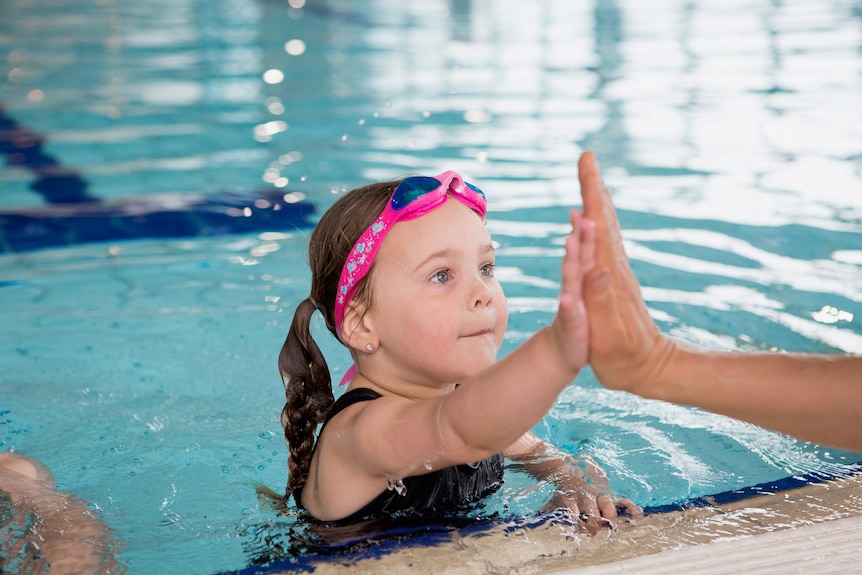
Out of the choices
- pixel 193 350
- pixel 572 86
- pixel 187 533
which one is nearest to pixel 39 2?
pixel 572 86

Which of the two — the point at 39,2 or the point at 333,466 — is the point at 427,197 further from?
the point at 39,2

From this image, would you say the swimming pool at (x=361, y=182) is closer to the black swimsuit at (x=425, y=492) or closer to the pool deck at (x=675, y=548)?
the black swimsuit at (x=425, y=492)

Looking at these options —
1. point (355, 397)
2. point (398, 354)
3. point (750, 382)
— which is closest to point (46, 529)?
point (355, 397)

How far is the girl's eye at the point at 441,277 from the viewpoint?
1970 millimetres

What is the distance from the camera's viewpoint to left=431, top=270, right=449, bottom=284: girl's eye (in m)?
1.97

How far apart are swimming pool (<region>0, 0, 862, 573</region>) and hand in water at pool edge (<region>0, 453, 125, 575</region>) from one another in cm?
7

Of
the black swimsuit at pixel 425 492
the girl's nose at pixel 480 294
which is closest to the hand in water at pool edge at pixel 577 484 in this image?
the black swimsuit at pixel 425 492

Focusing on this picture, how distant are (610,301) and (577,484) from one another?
95 cm

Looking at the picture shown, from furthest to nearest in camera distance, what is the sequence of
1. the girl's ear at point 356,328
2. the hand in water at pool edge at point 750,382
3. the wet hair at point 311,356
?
the wet hair at point 311,356
the girl's ear at point 356,328
the hand in water at pool edge at point 750,382

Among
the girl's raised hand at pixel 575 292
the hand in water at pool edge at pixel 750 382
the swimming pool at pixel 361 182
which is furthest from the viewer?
the swimming pool at pixel 361 182

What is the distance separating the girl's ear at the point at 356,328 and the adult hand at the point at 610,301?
64 centimetres

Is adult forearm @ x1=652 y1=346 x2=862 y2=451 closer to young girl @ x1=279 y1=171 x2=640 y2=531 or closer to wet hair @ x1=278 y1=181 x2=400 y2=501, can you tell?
young girl @ x1=279 y1=171 x2=640 y2=531

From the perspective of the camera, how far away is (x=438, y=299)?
1.94 m

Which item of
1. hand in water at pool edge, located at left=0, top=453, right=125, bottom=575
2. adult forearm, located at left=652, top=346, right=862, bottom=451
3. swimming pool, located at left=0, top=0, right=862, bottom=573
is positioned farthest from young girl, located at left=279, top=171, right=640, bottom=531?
hand in water at pool edge, located at left=0, top=453, right=125, bottom=575
